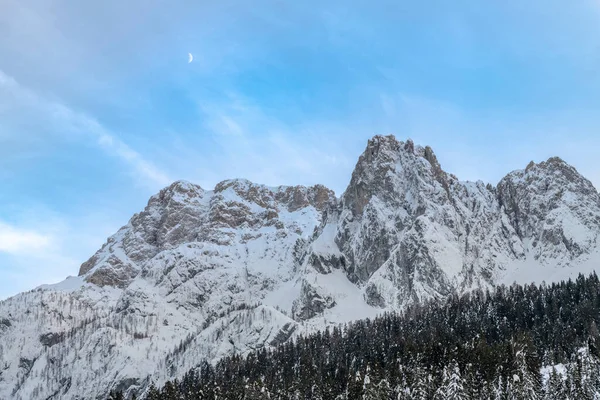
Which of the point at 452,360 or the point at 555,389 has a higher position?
A: the point at 452,360

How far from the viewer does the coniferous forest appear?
95312 millimetres

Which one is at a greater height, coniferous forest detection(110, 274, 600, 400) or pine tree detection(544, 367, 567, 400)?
coniferous forest detection(110, 274, 600, 400)

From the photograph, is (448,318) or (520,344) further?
(448,318)

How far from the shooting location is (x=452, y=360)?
312 feet

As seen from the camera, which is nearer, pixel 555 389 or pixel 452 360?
pixel 452 360

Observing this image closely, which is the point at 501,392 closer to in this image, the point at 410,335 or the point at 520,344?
the point at 520,344

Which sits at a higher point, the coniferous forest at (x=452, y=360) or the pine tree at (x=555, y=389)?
the coniferous forest at (x=452, y=360)

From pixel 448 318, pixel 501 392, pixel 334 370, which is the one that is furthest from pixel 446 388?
pixel 448 318

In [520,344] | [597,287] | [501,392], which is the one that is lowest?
[501,392]

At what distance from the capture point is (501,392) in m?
90.6

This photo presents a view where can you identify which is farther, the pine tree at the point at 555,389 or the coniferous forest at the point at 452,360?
the pine tree at the point at 555,389

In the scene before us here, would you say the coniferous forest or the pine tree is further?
the pine tree

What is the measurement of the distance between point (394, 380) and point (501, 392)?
61.4ft

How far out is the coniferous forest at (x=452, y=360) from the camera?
95312 millimetres
